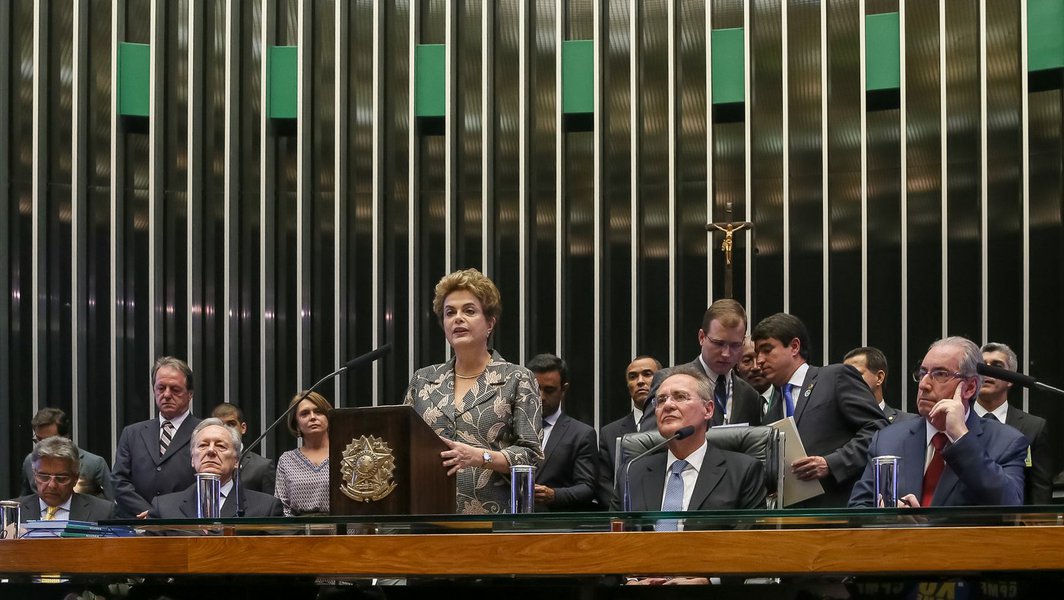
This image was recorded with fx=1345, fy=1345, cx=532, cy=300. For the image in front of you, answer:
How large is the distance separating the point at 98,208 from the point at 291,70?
1514 millimetres

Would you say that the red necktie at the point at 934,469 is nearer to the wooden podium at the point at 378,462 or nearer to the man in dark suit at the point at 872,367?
the wooden podium at the point at 378,462

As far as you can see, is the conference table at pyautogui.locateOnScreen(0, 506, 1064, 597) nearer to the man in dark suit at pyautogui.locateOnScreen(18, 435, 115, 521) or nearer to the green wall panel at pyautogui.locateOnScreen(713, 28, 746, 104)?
the man in dark suit at pyautogui.locateOnScreen(18, 435, 115, 521)

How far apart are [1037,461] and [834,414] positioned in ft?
2.25

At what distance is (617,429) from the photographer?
577cm

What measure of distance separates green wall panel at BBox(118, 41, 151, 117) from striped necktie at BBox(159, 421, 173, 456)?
11.8 ft

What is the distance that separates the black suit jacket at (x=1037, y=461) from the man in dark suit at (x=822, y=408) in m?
0.50

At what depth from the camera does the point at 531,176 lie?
858cm

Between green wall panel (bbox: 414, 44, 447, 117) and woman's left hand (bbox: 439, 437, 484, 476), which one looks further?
green wall panel (bbox: 414, 44, 447, 117)

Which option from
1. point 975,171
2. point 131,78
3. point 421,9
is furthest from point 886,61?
point 131,78

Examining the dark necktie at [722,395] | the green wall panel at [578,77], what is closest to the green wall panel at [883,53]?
the green wall panel at [578,77]

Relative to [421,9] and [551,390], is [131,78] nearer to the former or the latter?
[421,9]

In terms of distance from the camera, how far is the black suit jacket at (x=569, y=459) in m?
5.24

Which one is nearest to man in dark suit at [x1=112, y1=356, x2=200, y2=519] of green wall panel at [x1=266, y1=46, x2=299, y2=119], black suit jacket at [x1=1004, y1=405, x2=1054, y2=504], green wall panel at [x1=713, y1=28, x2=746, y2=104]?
black suit jacket at [x1=1004, y1=405, x2=1054, y2=504]

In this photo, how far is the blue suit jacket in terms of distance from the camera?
3107 millimetres
